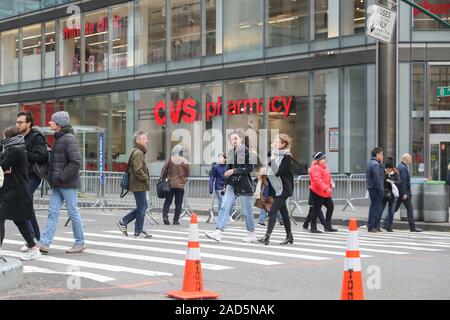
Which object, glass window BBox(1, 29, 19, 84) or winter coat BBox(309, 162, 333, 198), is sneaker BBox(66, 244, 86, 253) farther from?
glass window BBox(1, 29, 19, 84)

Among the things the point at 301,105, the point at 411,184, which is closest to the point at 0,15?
the point at 301,105

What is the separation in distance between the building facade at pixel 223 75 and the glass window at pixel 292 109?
48mm

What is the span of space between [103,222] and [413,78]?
13393 millimetres

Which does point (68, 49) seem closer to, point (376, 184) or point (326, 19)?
point (326, 19)

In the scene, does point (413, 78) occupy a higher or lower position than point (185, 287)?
higher

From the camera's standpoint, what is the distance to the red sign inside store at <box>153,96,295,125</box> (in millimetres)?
30078

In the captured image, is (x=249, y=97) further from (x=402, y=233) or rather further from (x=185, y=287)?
(x=185, y=287)

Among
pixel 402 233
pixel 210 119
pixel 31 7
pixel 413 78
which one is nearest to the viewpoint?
pixel 402 233

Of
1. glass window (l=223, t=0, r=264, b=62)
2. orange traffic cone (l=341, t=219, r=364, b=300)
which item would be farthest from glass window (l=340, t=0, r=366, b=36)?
orange traffic cone (l=341, t=219, r=364, b=300)

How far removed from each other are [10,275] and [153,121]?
27234 millimetres

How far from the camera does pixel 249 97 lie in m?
31.2

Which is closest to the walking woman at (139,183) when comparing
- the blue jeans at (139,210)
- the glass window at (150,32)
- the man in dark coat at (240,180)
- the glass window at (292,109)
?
the blue jeans at (139,210)

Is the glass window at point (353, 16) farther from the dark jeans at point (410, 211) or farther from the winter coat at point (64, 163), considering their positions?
the winter coat at point (64, 163)

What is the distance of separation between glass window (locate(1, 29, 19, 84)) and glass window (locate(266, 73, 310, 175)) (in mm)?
19606
